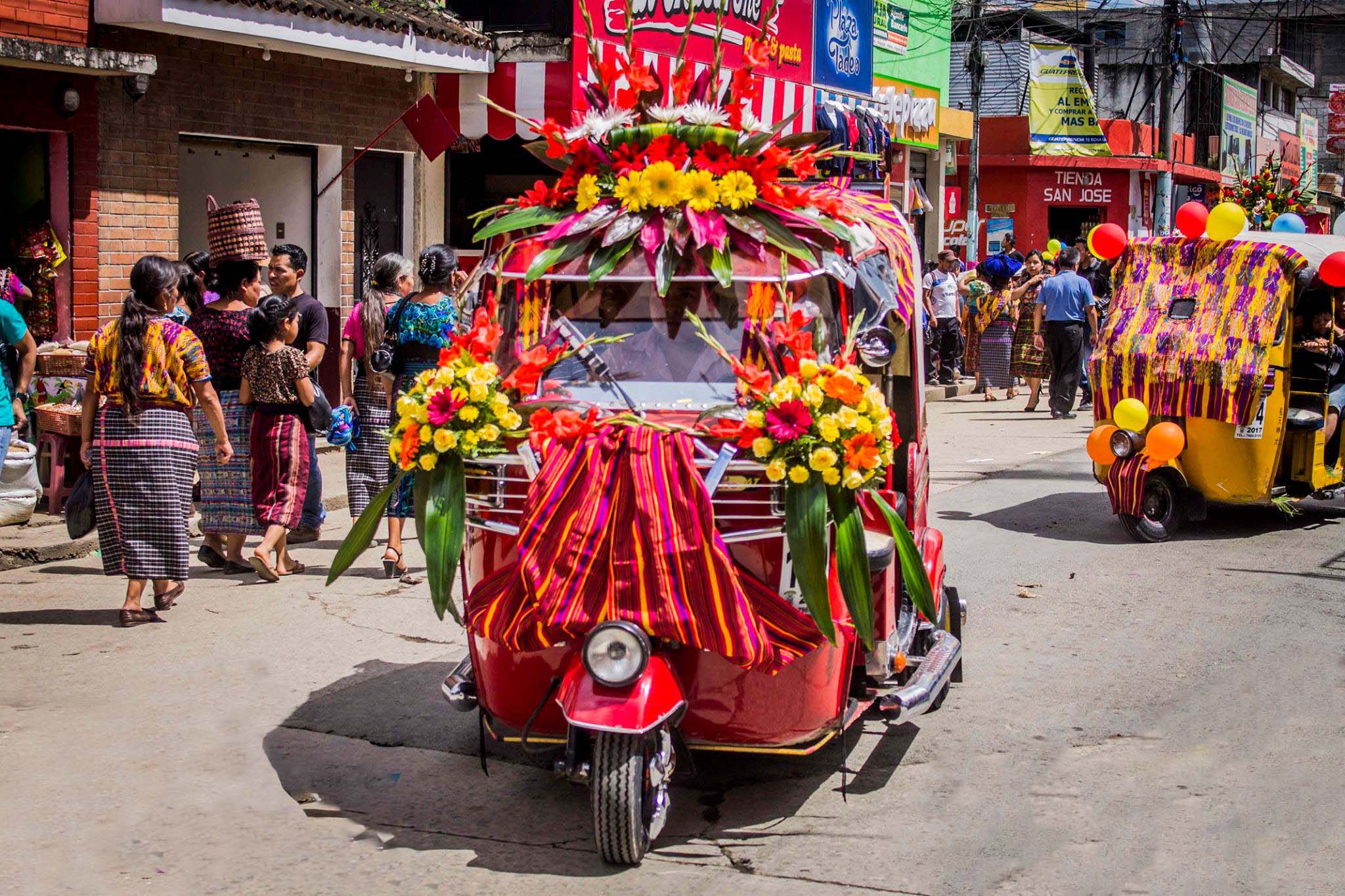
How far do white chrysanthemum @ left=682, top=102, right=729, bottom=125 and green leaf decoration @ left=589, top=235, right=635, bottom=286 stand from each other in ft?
1.70

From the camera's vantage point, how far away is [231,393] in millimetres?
9125

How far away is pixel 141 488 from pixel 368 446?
1843 millimetres

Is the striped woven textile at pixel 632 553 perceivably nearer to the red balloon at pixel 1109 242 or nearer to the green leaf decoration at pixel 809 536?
the green leaf decoration at pixel 809 536

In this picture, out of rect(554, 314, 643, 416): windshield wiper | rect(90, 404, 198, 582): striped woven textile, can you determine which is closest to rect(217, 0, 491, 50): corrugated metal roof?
rect(90, 404, 198, 582): striped woven textile

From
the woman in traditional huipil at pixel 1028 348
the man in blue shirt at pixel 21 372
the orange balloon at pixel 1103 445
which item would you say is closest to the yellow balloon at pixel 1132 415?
the orange balloon at pixel 1103 445

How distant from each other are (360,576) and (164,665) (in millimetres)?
2161

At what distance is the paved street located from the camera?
16.2ft

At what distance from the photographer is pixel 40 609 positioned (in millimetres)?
8398

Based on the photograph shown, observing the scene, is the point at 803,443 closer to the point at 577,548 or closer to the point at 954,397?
the point at 577,548

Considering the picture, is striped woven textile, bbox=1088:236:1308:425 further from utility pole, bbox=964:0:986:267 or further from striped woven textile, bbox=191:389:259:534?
utility pole, bbox=964:0:986:267

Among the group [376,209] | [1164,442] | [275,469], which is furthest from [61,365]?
[1164,442]

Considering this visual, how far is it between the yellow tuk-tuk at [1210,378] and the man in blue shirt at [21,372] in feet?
23.5

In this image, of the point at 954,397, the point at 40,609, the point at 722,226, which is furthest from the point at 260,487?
the point at 954,397

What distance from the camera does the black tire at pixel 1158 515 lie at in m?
10.7
